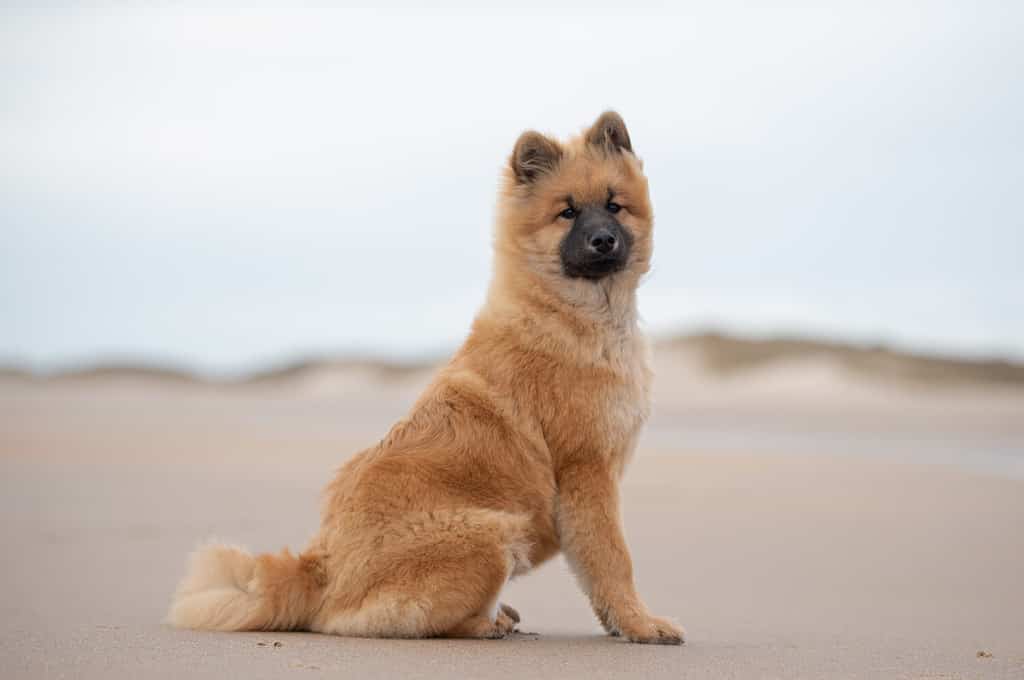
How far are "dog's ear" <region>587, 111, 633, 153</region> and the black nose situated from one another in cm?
60

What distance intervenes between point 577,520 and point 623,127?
6.30 feet

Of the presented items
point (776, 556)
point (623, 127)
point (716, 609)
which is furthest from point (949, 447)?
point (623, 127)

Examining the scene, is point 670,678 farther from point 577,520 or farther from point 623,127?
point 623,127

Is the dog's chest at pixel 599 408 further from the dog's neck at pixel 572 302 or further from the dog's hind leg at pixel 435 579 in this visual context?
the dog's hind leg at pixel 435 579

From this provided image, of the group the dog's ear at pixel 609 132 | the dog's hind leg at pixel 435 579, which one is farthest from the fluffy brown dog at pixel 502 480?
the dog's ear at pixel 609 132

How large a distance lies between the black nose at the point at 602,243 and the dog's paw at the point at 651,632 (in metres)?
1.55

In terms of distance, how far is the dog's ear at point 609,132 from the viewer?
16.1 feet

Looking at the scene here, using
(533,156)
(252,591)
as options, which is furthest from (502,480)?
(533,156)

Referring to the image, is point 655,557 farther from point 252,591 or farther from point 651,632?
point 252,591

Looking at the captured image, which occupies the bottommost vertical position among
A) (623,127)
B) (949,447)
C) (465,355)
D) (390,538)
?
(949,447)

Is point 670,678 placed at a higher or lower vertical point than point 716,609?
higher

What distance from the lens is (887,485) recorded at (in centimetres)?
1069

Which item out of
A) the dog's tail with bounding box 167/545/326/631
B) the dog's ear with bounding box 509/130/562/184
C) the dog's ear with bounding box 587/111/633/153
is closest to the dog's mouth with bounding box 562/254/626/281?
the dog's ear with bounding box 509/130/562/184

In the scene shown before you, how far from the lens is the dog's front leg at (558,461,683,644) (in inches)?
163
